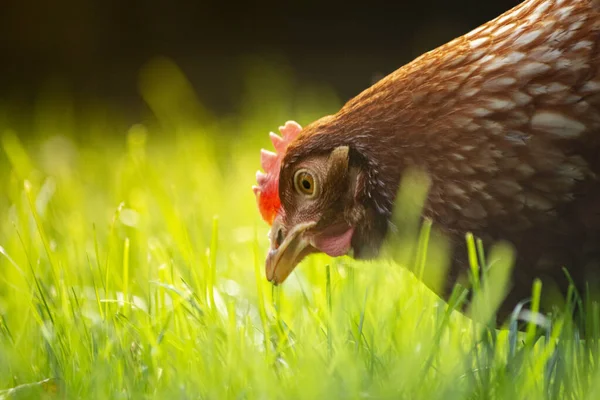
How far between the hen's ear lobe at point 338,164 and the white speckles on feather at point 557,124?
40cm

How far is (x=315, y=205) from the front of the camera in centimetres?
196

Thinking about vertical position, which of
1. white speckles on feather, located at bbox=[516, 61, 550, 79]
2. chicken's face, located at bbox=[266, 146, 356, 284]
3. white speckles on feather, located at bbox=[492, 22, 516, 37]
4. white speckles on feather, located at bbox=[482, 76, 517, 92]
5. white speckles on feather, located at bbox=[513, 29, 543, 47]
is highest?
white speckles on feather, located at bbox=[492, 22, 516, 37]

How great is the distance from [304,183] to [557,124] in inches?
22.9

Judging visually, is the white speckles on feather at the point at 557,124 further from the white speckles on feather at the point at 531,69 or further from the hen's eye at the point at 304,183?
the hen's eye at the point at 304,183

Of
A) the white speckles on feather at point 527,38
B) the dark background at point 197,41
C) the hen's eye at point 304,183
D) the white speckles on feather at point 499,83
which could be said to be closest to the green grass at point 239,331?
the hen's eye at point 304,183

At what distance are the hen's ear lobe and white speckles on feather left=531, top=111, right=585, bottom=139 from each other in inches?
15.8

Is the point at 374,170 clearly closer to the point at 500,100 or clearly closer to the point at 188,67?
the point at 500,100

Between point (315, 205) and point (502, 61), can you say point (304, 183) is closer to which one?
point (315, 205)

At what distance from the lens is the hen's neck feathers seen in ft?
5.53

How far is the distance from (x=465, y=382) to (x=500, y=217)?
1.13 feet

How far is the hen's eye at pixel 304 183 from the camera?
1957 millimetres

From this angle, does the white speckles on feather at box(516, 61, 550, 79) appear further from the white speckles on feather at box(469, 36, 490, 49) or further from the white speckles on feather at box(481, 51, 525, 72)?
the white speckles on feather at box(469, 36, 490, 49)

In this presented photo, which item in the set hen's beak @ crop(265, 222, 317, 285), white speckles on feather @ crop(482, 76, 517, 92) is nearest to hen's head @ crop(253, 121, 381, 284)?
hen's beak @ crop(265, 222, 317, 285)

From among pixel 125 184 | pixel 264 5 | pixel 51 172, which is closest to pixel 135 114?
pixel 264 5
